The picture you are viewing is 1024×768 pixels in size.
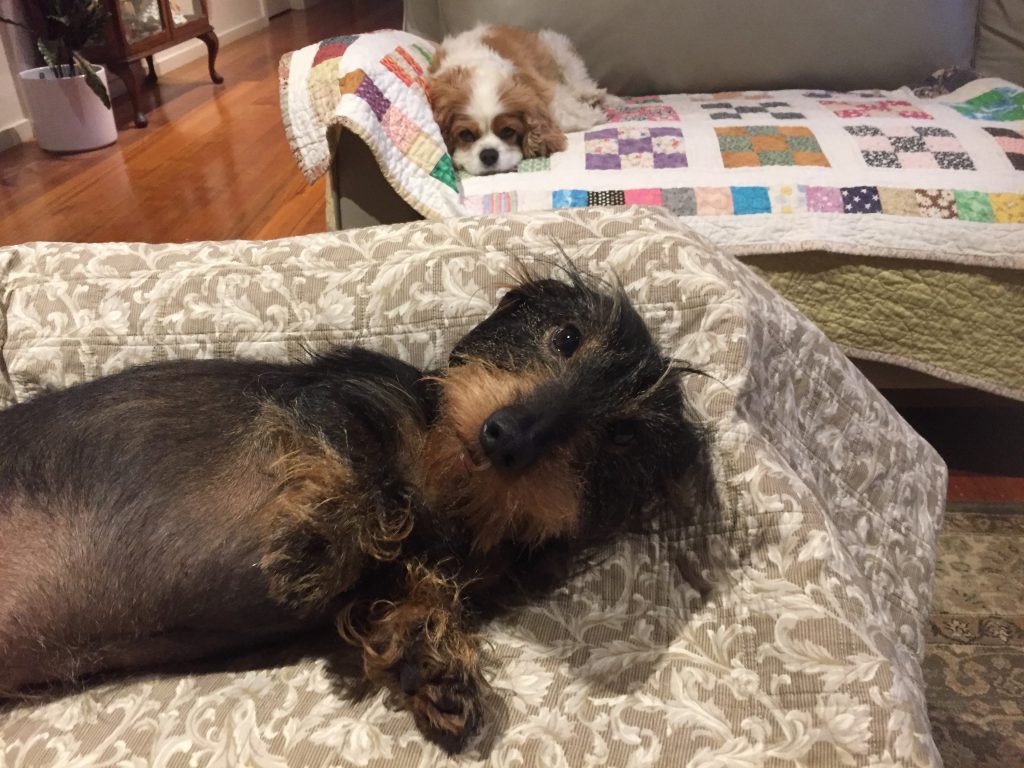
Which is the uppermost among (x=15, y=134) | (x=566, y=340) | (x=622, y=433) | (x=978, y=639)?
(x=566, y=340)

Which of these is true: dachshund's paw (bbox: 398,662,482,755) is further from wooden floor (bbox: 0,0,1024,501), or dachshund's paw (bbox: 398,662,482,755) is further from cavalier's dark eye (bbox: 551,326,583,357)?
wooden floor (bbox: 0,0,1024,501)

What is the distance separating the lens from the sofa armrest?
7.35 feet

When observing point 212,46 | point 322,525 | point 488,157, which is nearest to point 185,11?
point 212,46

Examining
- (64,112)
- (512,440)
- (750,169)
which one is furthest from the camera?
(64,112)

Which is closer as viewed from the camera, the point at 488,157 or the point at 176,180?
the point at 488,157

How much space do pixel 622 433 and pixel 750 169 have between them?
1.44 metres

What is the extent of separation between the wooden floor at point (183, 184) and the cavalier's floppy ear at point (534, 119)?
55.2 inches

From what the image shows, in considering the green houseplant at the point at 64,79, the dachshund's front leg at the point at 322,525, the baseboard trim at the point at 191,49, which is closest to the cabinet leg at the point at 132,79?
the green houseplant at the point at 64,79

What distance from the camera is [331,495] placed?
1.11 metres

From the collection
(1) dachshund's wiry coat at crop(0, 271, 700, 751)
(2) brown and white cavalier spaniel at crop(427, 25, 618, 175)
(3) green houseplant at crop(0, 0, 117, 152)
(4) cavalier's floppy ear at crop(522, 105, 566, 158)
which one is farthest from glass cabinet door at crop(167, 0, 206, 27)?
(1) dachshund's wiry coat at crop(0, 271, 700, 751)

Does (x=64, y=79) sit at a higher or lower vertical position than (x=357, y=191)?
higher

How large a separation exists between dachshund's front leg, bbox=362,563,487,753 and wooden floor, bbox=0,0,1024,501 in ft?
6.43

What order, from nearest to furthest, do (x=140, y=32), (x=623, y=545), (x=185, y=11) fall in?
(x=623, y=545), (x=140, y=32), (x=185, y=11)

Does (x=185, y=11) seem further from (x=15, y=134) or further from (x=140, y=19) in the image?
(x=15, y=134)
